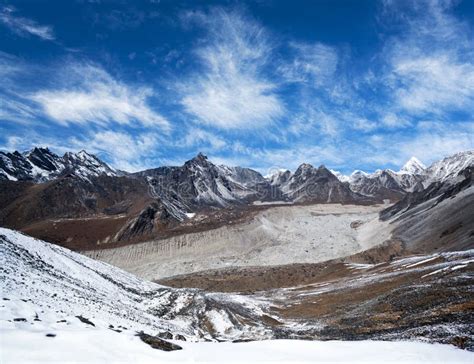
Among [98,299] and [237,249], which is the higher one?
[237,249]

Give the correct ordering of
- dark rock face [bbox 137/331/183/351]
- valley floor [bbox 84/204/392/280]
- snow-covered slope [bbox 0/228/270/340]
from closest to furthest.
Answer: dark rock face [bbox 137/331/183/351]
snow-covered slope [bbox 0/228/270/340]
valley floor [bbox 84/204/392/280]

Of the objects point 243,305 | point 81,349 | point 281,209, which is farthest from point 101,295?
point 281,209

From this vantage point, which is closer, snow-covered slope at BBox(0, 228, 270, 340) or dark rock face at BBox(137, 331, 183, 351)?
dark rock face at BBox(137, 331, 183, 351)

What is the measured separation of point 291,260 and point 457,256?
52.9 metres

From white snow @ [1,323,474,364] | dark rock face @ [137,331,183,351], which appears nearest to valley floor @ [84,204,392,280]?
dark rock face @ [137,331,183,351]

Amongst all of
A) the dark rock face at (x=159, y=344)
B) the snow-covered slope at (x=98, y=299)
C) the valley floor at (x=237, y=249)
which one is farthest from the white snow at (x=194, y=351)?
the valley floor at (x=237, y=249)

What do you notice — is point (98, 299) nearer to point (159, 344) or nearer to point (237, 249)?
point (159, 344)

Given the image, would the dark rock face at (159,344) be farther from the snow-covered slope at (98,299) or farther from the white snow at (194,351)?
the snow-covered slope at (98,299)

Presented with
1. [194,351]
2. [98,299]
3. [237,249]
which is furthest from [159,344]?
[237,249]

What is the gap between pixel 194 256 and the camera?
351ft

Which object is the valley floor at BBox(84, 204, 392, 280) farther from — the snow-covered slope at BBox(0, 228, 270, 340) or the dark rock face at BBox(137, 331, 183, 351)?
the dark rock face at BBox(137, 331, 183, 351)

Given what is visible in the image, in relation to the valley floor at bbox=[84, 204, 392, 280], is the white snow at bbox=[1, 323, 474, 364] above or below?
below

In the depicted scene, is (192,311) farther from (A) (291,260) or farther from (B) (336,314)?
(A) (291,260)

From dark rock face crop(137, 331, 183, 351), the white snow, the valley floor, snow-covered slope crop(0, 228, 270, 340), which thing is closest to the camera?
the white snow
